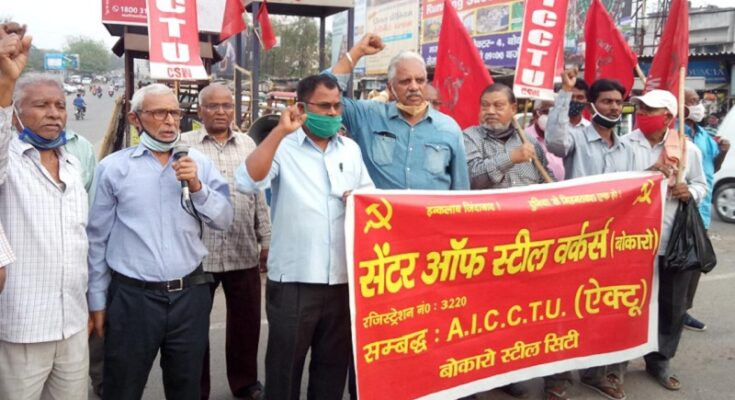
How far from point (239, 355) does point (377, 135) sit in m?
1.56

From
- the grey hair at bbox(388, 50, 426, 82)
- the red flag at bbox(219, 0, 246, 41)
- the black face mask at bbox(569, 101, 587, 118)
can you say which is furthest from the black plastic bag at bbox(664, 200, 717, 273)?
the red flag at bbox(219, 0, 246, 41)

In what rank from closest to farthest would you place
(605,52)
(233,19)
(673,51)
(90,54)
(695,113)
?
(673,51) < (605,52) < (233,19) < (695,113) < (90,54)

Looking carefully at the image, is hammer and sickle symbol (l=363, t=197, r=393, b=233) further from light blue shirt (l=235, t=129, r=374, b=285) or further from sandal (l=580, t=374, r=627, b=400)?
sandal (l=580, t=374, r=627, b=400)

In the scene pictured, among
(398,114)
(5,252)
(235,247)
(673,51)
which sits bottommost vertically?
(235,247)

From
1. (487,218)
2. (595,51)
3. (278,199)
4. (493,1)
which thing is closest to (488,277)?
(487,218)

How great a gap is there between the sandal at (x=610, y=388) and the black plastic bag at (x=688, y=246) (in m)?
0.75

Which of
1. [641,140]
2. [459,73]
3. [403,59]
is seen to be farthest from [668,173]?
[403,59]

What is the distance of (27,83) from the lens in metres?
2.54

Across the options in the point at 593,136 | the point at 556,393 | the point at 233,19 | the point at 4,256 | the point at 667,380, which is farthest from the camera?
the point at 233,19

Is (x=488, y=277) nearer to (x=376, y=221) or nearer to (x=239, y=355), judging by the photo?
(x=376, y=221)

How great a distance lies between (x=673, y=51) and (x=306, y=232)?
2.88 m

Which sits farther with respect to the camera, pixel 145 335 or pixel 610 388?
pixel 610 388

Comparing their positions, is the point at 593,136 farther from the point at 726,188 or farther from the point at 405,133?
the point at 726,188

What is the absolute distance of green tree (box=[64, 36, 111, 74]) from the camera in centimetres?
11556
